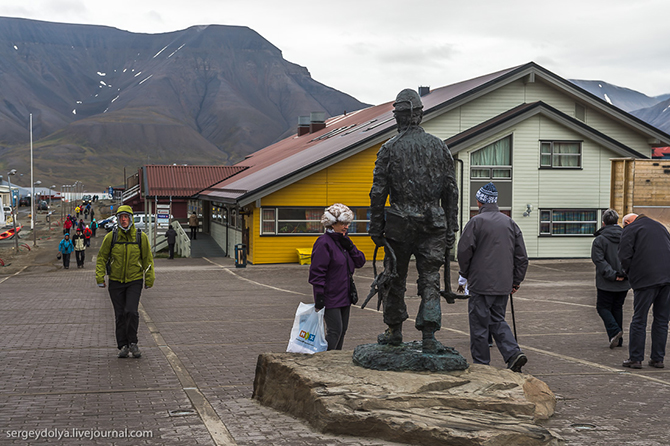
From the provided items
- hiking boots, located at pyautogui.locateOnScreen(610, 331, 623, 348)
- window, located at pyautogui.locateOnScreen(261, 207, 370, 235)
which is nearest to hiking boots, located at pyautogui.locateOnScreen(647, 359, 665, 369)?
hiking boots, located at pyautogui.locateOnScreen(610, 331, 623, 348)

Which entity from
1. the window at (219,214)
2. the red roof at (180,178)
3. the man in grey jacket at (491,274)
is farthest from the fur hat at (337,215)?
the red roof at (180,178)

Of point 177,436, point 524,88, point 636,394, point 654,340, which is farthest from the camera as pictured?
point 524,88

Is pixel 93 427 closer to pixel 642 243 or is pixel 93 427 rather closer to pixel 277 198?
pixel 642 243

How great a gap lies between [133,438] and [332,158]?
23.6m

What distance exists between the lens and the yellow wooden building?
1148 inches

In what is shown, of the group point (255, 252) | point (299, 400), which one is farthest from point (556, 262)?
point (299, 400)

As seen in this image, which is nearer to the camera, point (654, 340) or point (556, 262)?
point (654, 340)

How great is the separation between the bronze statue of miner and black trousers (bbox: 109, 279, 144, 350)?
3756 millimetres

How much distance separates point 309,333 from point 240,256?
20.3 metres

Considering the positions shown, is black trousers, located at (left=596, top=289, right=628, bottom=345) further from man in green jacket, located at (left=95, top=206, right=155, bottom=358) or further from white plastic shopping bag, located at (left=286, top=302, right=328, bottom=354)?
man in green jacket, located at (left=95, top=206, right=155, bottom=358)

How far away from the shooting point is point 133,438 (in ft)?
19.3

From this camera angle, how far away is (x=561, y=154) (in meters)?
30.8

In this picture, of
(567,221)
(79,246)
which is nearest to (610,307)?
(567,221)

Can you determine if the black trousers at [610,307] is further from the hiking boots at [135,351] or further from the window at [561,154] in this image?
the window at [561,154]
